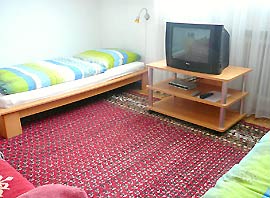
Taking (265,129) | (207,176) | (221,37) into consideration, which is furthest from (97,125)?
(265,129)

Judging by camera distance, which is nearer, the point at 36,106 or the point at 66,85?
the point at 36,106

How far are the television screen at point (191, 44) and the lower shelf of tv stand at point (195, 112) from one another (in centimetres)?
56

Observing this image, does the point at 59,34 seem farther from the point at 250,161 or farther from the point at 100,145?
the point at 250,161

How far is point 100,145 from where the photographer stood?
2.55 m

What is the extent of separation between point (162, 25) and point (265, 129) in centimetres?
167

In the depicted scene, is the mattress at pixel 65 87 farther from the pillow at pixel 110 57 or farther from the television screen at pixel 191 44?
the television screen at pixel 191 44

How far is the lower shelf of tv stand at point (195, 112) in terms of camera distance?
2.79m

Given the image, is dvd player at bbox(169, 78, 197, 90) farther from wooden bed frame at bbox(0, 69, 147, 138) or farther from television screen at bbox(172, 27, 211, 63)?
wooden bed frame at bbox(0, 69, 147, 138)

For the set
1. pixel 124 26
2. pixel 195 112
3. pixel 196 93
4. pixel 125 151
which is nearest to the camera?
pixel 125 151

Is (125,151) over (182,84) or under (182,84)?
under

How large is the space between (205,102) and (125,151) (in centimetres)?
88

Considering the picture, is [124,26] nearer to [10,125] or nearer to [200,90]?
[200,90]

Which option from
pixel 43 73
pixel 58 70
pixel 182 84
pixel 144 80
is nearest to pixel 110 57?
pixel 144 80

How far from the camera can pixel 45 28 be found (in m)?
3.74
